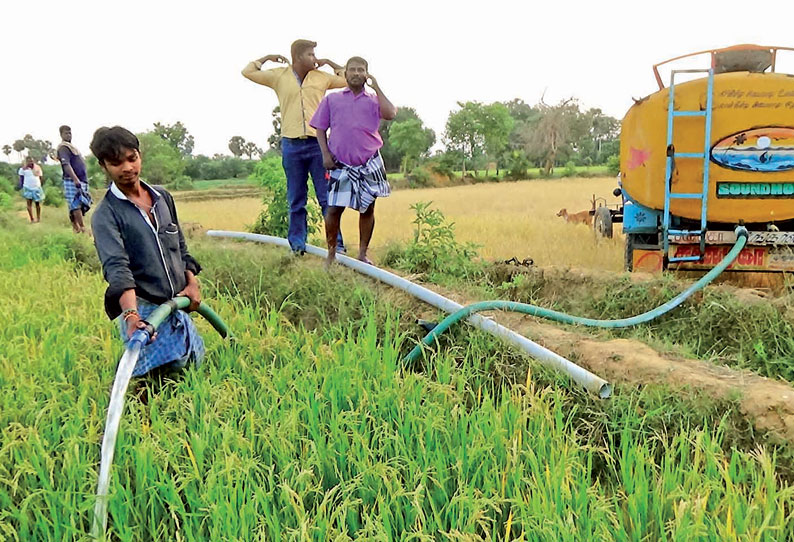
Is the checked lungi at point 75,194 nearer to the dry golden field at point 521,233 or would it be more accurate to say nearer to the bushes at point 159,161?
the dry golden field at point 521,233

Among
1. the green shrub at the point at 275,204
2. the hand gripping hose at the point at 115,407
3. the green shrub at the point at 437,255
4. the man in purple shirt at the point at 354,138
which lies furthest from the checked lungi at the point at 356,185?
the green shrub at the point at 275,204

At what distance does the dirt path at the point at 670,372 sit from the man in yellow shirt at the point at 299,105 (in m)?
2.74

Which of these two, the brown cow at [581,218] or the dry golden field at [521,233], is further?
the brown cow at [581,218]

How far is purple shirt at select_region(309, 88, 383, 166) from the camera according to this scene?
4629 millimetres

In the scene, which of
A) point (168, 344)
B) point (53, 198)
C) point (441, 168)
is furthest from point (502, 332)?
point (441, 168)

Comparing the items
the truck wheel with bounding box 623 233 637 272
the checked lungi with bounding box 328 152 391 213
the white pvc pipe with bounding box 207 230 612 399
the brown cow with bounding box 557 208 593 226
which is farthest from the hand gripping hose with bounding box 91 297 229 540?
the brown cow with bounding box 557 208 593 226

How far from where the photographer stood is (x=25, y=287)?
203 inches

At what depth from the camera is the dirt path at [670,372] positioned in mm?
2441

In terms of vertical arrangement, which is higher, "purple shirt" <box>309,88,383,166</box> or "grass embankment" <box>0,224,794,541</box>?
"purple shirt" <box>309,88,383,166</box>

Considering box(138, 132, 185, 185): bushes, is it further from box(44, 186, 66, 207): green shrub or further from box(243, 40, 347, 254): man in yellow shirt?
box(243, 40, 347, 254): man in yellow shirt

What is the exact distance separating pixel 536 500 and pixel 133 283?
1824mm

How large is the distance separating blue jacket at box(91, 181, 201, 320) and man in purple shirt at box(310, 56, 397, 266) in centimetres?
195

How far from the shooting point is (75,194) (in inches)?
369

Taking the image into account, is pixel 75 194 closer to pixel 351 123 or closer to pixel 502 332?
pixel 351 123
